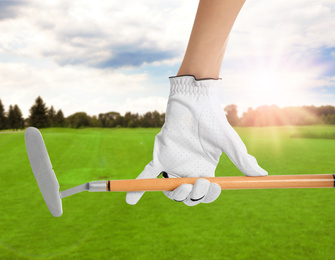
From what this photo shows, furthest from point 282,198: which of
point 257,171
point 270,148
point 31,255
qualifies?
point 270,148

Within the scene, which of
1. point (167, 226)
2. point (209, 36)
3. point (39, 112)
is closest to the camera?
point (209, 36)

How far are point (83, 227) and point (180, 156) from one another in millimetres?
1914

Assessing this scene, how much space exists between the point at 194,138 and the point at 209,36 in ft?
2.56

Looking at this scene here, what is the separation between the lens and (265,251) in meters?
3.00

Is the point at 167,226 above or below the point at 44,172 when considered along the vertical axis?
below

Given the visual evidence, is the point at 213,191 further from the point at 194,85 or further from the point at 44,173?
the point at 44,173

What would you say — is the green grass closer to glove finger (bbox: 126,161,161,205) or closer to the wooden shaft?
glove finger (bbox: 126,161,161,205)

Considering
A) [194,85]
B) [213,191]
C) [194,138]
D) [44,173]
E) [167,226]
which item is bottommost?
[167,226]

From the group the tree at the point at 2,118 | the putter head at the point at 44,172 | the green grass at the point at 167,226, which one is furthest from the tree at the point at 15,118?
the putter head at the point at 44,172

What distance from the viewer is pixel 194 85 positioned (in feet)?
7.57

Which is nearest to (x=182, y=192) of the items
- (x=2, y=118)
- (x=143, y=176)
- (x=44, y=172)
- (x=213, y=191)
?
(x=213, y=191)

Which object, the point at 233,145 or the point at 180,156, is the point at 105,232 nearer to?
the point at 180,156

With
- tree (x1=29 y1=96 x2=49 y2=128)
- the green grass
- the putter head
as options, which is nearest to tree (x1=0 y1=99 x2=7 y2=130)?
tree (x1=29 y1=96 x2=49 y2=128)

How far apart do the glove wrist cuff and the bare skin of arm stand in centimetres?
4
